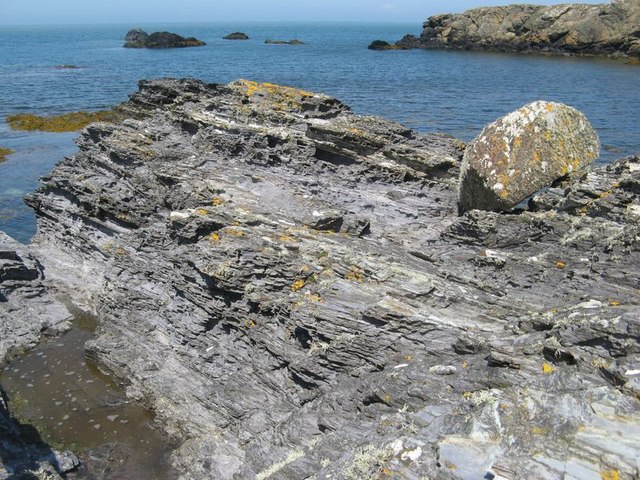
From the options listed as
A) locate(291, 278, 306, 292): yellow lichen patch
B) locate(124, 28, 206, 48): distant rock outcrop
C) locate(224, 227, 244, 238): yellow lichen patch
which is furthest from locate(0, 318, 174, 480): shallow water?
locate(124, 28, 206, 48): distant rock outcrop

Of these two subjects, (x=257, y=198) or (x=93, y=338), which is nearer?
(x=257, y=198)

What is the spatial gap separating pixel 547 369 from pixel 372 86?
6442cm

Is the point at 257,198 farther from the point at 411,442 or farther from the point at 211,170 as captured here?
the point at 411,442

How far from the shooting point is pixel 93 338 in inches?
926

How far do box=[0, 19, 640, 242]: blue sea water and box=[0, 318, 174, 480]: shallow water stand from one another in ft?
42.9

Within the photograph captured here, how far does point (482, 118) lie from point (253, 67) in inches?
2414

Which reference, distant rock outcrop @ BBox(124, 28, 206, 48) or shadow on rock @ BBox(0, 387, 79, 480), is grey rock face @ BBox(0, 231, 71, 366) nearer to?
shadow on rock @ BBox(0, 387, 79, 480)

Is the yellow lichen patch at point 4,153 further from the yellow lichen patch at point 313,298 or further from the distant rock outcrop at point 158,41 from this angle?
the distant rock outcrop at point 158,41

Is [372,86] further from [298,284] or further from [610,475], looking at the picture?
[610,475]

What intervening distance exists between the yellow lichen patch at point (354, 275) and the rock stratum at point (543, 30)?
98.0 metres

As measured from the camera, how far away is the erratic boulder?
1669 centimetres

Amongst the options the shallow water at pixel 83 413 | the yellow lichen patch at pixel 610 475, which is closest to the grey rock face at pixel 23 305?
the shallow water at pixel 83 413

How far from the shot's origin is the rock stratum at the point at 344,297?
401 inches

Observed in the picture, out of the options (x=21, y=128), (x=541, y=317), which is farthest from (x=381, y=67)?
(x=541, y=317)
